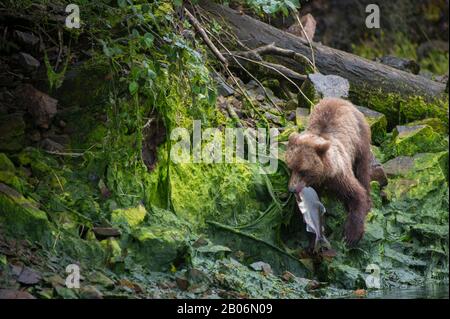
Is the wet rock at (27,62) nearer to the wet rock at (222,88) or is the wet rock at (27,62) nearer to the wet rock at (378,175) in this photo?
the wet rock at (222,88)

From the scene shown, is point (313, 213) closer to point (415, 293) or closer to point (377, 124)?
point (415, 293)

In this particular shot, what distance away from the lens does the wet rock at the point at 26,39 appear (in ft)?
29.2

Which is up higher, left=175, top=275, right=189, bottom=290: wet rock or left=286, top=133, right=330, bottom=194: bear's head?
left=286, top=133, right=330, bottom=194: bear's head

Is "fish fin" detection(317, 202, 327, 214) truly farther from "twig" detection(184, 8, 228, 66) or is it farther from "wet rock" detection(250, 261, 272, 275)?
"twig" detection(184, 8, 228, 66)

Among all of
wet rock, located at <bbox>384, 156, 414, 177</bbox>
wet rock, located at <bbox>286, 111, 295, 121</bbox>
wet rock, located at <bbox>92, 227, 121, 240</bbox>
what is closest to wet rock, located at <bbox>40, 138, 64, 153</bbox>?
wet rock, located at <bbox>92, 227, 121, 240</bbox>

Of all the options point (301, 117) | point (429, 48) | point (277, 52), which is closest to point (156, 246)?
point (301, 117)

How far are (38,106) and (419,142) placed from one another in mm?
4514

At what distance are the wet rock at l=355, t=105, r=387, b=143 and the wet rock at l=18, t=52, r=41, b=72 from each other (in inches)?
163

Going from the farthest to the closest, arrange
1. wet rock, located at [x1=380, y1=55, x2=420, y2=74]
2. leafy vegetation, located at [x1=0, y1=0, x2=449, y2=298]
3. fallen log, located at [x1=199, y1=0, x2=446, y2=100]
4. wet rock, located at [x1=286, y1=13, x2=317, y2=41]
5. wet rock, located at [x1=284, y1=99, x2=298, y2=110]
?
1. wet rock, located at [x1=380, y1=55, x2=420, y2=74]
2. wet rock, located at [x1=286, y1=13, x2=317, y2=41]
3. fallen log, located at [x1=199, y1=0, x2=446, y2=100]
4. wet rock, located at [x1=284, y1=99, x2=298, y2=110]
5. leafy vegetation, located at [x1=0, y1=0, x2=449, y2=298]

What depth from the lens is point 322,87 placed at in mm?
10562

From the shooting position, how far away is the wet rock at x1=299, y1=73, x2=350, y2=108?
1052cm

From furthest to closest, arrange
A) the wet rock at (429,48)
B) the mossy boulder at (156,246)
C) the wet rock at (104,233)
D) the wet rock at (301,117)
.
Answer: the wet rock at (429,48), the wet rock at (301,117), the wet rock at (104,233), the mossy boulder at (156,246)

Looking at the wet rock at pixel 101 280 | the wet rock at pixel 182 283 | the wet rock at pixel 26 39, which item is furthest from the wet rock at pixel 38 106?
the wet rock at pixel 182 283

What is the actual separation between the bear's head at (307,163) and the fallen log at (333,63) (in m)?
2.64
